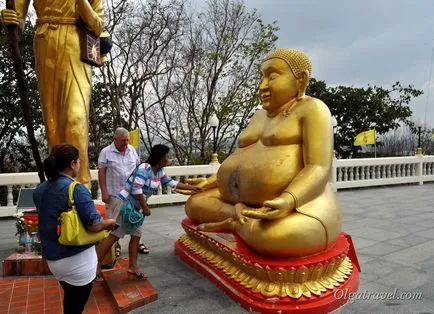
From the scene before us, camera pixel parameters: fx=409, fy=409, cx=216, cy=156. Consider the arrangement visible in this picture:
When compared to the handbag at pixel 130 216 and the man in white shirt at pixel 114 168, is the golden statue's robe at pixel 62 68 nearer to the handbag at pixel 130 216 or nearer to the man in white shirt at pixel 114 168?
the man in white shirt at pixel 114 168

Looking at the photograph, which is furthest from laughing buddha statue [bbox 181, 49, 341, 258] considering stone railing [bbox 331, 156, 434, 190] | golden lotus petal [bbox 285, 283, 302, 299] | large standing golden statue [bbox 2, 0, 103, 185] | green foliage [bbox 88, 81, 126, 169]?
green foliage [bbox 88, 81, 126, 169]

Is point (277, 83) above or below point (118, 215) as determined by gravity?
above

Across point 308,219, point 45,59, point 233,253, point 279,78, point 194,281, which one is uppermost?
point 45,59

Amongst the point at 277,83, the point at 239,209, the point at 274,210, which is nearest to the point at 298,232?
the point at 274,210

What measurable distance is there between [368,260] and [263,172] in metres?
1.72

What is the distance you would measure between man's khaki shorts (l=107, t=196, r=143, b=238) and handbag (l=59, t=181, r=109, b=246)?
116cm

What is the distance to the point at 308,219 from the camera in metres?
2.84

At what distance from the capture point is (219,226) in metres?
3.64

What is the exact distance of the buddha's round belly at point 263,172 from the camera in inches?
123

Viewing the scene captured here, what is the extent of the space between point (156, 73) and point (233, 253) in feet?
33.6

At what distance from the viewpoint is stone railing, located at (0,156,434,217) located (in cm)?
827

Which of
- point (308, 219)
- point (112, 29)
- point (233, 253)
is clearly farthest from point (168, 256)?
point (112, 29)

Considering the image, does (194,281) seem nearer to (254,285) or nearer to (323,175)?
(254,285)

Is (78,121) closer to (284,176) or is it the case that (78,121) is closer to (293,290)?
(284,176)
